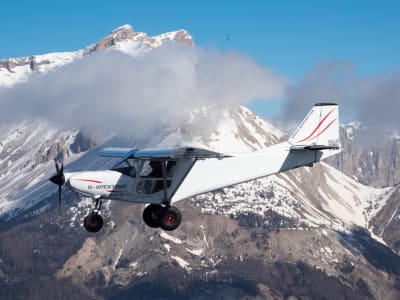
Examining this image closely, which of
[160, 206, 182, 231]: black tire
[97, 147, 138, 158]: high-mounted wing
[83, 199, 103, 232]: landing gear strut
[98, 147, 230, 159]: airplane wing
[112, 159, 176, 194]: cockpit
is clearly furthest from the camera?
[97, 147, 138, 158]: high-mounted wing

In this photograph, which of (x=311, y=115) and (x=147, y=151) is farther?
(x=311, y=115)

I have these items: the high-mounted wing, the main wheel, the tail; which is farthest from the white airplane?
Answer: the tail

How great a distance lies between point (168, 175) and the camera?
72.0 meters

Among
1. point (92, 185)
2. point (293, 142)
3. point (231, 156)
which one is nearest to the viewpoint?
point (92, 185)

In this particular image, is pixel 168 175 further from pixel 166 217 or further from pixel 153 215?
pixel 153 215

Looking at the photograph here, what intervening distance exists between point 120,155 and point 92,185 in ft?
33.3

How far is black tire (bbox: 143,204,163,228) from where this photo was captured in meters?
72.9

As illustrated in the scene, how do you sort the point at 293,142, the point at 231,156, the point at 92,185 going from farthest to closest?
the point at 293,142 → the point at 231,156 → the point at 92,185

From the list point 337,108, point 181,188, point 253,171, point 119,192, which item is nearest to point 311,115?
point 337,108

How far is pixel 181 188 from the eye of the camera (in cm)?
7300

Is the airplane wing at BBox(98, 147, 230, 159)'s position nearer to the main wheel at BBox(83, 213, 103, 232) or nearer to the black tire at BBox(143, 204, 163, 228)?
the black tire at BBox(143, 204, 163, 228)

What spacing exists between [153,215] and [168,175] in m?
3.98

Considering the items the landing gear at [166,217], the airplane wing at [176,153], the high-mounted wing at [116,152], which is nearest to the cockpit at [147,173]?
the airplane wing at [176,153]

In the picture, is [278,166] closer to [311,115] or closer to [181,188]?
[311,115]
